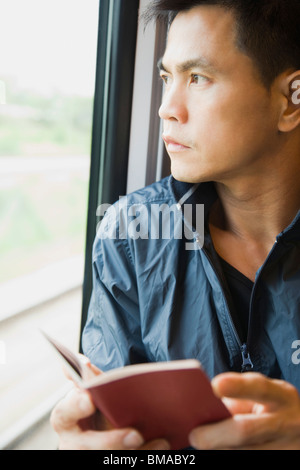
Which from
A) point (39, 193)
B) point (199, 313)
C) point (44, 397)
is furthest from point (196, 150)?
point (44, 397)

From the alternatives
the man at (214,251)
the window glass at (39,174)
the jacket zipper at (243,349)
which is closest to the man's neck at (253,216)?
the man at (214,251)

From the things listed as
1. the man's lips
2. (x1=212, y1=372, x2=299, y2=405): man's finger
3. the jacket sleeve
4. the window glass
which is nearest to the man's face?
the man's lips

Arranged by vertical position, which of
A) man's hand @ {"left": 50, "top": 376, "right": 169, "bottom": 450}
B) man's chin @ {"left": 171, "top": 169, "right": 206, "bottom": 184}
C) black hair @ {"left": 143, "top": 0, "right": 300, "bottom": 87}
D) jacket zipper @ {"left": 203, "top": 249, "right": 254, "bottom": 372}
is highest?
black hair @ {"left": 143, "top": 0, "right": 300, "bottom": 87}

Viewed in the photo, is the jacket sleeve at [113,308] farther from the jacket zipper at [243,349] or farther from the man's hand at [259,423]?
the man's hand at [259,423]

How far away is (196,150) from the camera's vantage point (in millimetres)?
1204

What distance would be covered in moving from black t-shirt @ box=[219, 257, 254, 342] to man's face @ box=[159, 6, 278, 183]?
11.0 inches

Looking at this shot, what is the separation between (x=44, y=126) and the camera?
1604mm

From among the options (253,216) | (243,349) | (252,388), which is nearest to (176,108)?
(253,216)

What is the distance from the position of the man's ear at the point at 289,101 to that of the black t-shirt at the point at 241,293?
1.42 feet

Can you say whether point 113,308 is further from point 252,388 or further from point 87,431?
point 252,388

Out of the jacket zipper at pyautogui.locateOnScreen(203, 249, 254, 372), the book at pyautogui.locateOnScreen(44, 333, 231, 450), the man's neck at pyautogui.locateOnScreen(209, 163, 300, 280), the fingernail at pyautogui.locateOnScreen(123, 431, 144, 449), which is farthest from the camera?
the man's neck at pyautogui.locateOnScreen(209, 163, 300, 280)

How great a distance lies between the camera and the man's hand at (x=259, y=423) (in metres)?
0.72

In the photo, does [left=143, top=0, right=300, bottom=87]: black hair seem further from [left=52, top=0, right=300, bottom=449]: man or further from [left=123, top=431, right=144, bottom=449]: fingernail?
[left=123, top=431, right=144, bottom=449]: fingernail

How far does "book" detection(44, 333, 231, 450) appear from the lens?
24.7 inches
